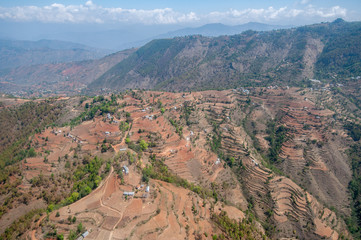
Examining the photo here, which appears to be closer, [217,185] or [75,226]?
[75,226]

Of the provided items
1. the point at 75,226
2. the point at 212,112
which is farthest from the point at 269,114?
the point at 75,226

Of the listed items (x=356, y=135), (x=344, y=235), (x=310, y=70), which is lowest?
(x=344, y=235)

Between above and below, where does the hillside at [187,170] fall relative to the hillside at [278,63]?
below

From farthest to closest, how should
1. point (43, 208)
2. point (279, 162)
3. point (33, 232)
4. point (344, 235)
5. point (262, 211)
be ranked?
point (279, 162)
point (262, 211)
point (344, 235)
point (43, 208)
point (33, 232)

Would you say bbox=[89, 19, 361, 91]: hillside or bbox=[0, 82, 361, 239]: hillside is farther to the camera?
bbox=[89, 19, 361, 91]: hillside

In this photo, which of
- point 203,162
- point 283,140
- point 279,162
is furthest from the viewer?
point 283,140

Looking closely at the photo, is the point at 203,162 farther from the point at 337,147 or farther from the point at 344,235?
the point at 337,147

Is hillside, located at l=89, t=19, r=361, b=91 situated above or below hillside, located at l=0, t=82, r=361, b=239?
above

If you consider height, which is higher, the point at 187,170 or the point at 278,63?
the point at 278,63

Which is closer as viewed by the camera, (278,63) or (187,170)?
(187,170)

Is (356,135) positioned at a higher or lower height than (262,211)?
higher

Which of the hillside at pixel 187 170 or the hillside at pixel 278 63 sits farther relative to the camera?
the hillside at pixel 278 63
